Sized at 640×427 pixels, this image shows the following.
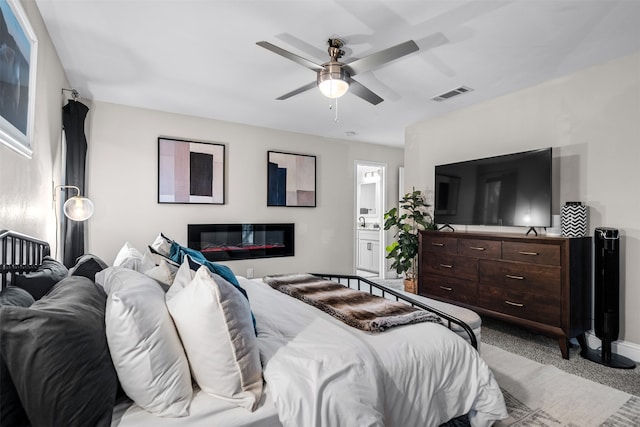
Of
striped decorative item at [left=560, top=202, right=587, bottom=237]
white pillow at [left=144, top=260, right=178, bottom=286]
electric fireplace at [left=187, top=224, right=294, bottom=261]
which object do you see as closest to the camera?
white pillow at [left=144, top=260, right=178, bottom=286]

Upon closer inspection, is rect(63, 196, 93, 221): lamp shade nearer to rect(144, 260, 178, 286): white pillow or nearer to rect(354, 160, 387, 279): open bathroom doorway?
rect(144, 260, 178, 286): white pillow

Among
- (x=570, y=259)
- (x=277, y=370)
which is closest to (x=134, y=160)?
(x=277, y=370)

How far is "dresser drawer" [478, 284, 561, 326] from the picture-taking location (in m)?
2.74

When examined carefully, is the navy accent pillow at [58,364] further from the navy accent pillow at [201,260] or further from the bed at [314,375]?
the navy accent pillow at [201,260]

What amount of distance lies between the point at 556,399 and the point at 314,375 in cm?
183

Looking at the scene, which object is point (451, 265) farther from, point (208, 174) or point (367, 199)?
point (367, 199)

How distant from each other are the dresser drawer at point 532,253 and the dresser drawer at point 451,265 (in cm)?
35

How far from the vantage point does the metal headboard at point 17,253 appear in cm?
130

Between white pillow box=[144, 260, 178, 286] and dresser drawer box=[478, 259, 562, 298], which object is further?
dresser drawer box=[478, 259, 562, 298]

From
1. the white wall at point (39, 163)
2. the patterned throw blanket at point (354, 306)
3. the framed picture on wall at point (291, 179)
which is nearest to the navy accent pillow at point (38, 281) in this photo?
the white wall at point (39, 163)

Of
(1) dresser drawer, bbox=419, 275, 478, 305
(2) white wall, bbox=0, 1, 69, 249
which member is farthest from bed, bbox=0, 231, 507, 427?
(1) dresser drawer, bbox=419, 275, 478, 305

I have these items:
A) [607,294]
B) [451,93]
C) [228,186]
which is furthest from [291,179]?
[607,294]

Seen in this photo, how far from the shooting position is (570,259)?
265 centimetres

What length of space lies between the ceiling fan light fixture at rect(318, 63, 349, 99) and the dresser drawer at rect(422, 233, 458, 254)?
207cm
